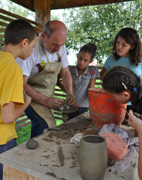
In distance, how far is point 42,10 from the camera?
150 inches

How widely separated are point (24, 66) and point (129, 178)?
→ 5.39ft

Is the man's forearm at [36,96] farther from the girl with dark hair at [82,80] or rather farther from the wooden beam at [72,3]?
the wooden beam at [72,3]

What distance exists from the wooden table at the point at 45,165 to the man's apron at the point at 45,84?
32.4 inches

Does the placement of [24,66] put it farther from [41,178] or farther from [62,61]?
[41,178]

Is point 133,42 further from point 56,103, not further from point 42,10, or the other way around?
point 42,10

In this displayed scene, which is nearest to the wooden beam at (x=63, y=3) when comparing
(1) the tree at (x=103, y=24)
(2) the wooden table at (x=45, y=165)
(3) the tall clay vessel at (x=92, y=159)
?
(2) the wooden table at (x=45, y=165)

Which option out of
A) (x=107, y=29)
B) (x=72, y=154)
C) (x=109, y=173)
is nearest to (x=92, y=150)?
(x=109, y=173)

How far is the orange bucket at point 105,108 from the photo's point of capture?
175 cm

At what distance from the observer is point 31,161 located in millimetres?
1148

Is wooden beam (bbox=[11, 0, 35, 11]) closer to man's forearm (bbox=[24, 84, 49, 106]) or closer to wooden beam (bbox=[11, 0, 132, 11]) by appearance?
wooden beam (bbox=[11, 0, 132, 11])

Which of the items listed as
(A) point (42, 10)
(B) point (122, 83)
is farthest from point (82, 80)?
(A) point (42, 10)

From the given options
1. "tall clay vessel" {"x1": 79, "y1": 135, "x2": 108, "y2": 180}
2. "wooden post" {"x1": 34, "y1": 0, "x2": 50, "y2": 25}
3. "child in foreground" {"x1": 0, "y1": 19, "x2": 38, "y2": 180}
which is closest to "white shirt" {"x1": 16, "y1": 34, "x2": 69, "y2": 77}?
"child in foreground" {"x1": 0, "y1": 19, "x2": 38, "y2": 180}

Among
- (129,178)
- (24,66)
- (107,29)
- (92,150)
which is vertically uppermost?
(107,29)

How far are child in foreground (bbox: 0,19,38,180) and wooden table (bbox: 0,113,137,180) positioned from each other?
23 cm
